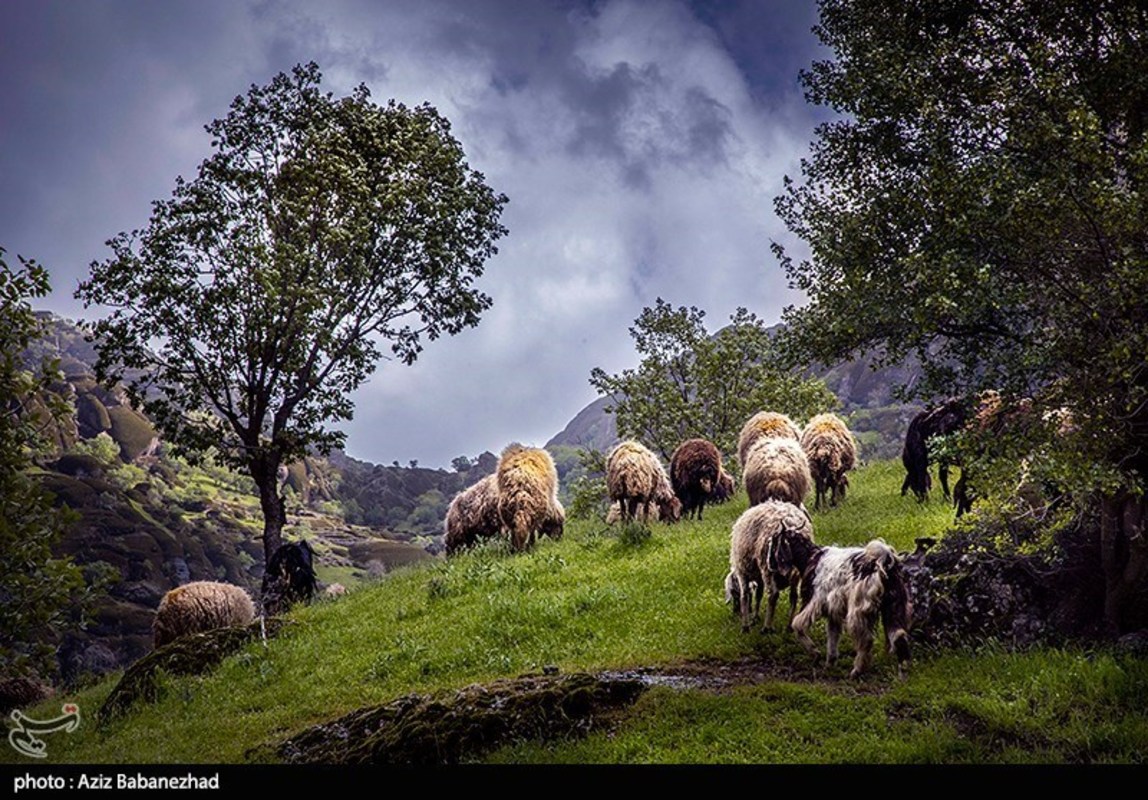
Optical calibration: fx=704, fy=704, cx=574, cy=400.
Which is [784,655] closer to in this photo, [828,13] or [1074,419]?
[1074,419]

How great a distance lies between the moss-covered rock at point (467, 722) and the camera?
8.34 m

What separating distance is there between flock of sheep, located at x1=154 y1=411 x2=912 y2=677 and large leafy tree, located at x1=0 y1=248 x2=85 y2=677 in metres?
9.48

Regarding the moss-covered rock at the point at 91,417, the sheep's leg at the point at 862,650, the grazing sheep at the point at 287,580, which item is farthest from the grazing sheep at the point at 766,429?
the moss-covered rock at the point at 91,417

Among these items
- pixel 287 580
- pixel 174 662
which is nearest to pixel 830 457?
pixel 287 580

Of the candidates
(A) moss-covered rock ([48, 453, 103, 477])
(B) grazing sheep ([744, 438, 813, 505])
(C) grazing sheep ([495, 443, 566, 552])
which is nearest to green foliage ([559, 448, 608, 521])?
(C) grazing sheep ([495, 443, 566, 552])

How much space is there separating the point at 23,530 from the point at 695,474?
17.5 metres

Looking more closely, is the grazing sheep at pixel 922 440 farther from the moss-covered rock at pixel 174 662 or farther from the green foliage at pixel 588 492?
the green foliage at pixel 588 492

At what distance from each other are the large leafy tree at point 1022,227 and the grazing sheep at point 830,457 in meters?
6.88

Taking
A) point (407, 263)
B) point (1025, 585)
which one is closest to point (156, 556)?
point (407, 263)

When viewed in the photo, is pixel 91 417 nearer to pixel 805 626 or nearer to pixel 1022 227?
pixel 805 626

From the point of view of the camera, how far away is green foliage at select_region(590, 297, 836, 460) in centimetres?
3656

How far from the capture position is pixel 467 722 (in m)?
8.55

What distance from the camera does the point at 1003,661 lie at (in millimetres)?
9039

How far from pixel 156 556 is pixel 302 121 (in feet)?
283
